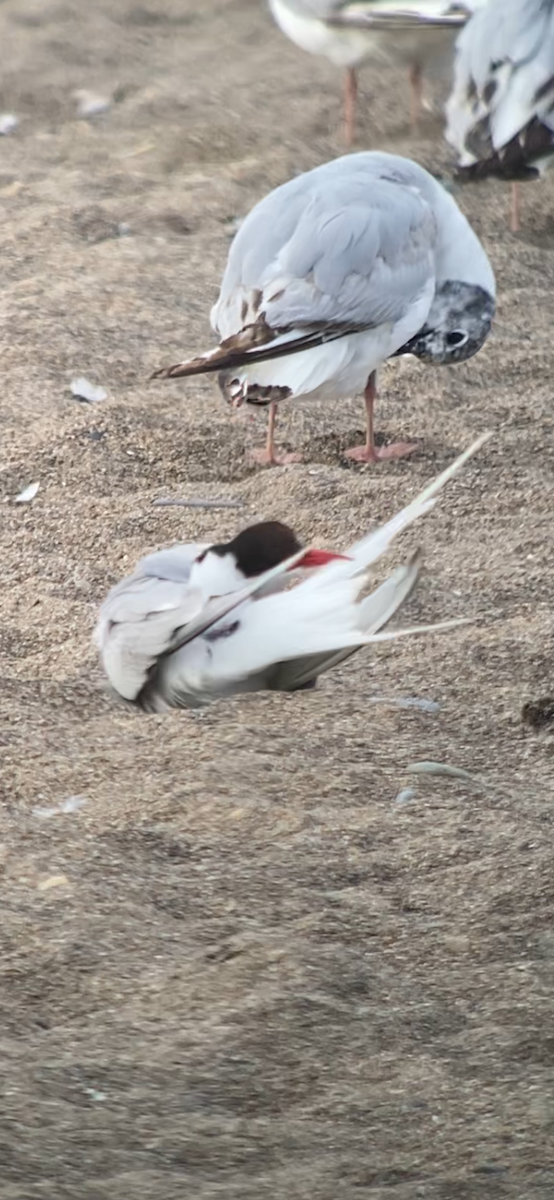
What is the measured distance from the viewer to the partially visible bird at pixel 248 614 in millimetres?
2104

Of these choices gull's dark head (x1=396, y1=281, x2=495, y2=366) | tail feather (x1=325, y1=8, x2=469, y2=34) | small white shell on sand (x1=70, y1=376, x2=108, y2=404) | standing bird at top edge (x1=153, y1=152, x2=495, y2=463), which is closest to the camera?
standing bird at top edge (x1=153, y1=152, x2=495, y2=463)

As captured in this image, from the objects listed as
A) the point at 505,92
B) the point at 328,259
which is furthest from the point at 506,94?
the point at 328,259

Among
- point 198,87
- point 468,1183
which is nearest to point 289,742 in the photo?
point 468,1183

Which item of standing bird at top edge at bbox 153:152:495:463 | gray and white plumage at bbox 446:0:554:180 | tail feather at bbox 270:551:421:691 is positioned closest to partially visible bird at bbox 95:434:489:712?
tail feather at bbox 270:551:421:691

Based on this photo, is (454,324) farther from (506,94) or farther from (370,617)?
(370,617)

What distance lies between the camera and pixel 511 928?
2064mm

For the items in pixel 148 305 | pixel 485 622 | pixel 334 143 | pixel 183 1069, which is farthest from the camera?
pixel 334 143

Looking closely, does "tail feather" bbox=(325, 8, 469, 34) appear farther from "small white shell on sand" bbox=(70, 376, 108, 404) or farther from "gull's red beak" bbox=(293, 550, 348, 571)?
"gull's red beak" bbox=(293, 550, 348, 571)

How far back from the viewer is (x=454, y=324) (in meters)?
3.62

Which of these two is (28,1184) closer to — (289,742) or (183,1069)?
(183,1069)

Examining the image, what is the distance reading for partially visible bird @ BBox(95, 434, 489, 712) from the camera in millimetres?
2104

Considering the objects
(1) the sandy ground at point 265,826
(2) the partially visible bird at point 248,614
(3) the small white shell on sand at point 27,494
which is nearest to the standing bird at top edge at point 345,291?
(1) the sandy ground at point 265,826

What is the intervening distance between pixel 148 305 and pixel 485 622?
5.74 ft

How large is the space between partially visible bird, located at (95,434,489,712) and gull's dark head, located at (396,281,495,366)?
4.83 ft
